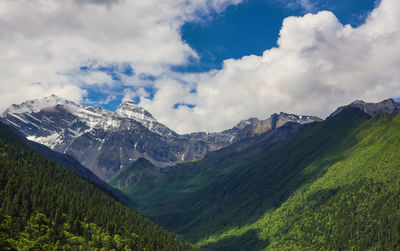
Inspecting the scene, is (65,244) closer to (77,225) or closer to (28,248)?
(77,225)

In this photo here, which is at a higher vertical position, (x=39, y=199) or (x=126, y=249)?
(x=39, y=199)

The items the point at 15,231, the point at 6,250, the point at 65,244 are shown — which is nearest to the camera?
the point at 6,250

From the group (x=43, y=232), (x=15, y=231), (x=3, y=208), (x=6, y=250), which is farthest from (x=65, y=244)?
(x=6, y=250)

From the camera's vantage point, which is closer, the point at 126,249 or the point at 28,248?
the point at 28,248

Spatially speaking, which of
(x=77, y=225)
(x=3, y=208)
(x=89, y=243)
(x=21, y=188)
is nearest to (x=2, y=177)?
(x=21, y=188)

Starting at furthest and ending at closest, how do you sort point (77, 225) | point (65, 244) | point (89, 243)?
point (77, 225) → point (89, 243) → point (65, 244)

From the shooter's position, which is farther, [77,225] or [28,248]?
[77,225]

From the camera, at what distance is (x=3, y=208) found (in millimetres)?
175000

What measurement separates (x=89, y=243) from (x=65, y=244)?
49.4 feet

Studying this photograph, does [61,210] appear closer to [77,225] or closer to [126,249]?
[77,225]

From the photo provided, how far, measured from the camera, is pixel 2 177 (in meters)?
200

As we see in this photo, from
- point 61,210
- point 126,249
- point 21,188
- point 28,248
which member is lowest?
point 126,249

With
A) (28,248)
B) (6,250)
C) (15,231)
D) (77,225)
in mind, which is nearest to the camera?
(6,250)

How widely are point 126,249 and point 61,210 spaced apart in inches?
1681
